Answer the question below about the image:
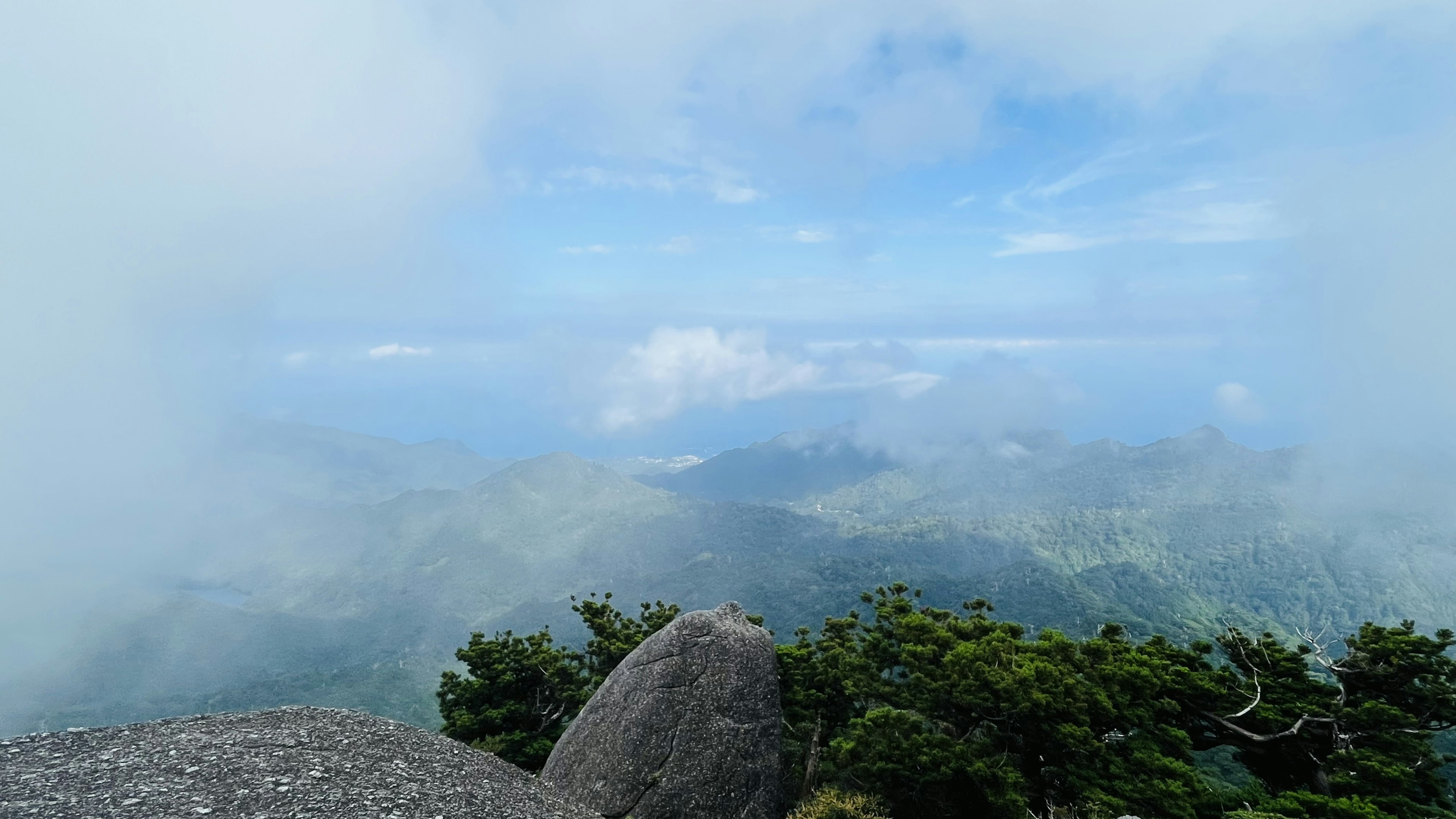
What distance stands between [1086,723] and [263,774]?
2532 centimetres

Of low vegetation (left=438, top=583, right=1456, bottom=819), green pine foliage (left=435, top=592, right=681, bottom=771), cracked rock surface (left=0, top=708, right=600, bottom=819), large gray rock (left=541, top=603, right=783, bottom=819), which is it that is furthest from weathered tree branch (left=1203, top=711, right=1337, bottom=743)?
cracked rock surface (left=0, top=708, right=600, bottom=819)

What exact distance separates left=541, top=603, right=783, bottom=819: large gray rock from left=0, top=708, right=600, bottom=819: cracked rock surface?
1559 millimetres

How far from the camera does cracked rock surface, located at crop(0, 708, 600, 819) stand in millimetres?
16562

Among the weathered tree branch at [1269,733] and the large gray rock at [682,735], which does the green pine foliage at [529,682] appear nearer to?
the large gray rock at [682,735]

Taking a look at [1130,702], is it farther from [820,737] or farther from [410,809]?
[410,809]

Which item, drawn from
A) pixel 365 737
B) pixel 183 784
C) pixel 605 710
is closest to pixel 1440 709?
pixel 605 710

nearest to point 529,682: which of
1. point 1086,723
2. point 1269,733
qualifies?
point 1086,723

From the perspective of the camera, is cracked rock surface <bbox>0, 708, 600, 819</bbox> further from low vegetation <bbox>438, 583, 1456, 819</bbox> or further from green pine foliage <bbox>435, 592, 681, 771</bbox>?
green pine foliage <bbox>435, 592, 681, 771</bbox>

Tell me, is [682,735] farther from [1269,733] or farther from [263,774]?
[1269,733]

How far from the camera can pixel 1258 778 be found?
32.2m

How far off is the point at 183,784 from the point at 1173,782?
28137 mm

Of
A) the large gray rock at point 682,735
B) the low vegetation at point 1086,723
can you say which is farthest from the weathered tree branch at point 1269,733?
the large gray rock at point 682,735

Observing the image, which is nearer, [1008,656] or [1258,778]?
[1008,656]

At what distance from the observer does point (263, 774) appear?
18.1m
